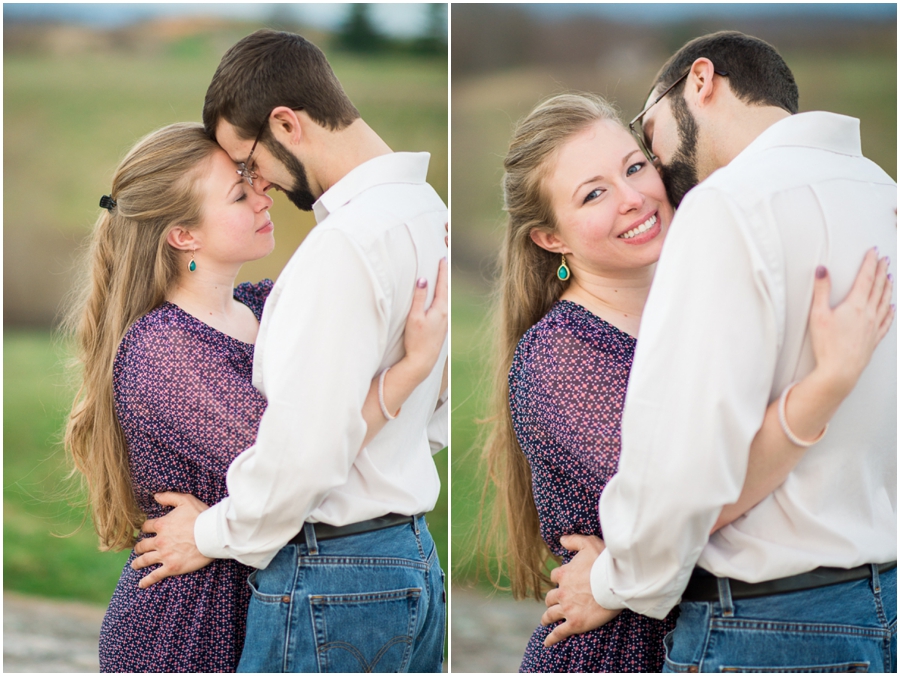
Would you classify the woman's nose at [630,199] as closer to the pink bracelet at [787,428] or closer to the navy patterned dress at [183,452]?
the pink bracelet at [787,428]

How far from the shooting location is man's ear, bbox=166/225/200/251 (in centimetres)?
215

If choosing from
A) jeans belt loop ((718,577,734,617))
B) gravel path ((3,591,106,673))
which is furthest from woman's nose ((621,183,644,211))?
gravel path ((3,591,106,673))

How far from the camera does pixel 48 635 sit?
14.9 ft

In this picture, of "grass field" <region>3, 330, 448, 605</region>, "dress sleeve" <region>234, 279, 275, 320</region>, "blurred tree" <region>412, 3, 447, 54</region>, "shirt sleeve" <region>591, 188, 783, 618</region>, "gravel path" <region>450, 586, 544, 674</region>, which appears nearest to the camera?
"shirt sleeve" <region>591, 188, 783, 618</region>

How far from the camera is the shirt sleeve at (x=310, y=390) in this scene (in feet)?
5.43

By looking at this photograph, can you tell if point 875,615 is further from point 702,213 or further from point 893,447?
point 702,213

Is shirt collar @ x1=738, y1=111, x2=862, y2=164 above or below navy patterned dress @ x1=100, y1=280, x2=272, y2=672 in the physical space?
above

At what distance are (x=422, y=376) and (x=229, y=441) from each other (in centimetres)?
44

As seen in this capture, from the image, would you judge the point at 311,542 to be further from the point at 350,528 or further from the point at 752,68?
the point at 752,68

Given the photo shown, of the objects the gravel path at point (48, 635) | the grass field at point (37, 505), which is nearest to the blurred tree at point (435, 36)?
the gravel path at point (48, 635)

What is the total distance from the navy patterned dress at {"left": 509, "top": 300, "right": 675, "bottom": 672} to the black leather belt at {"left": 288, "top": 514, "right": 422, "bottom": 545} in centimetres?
31

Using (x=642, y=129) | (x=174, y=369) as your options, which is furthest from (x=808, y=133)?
(x=174, y=369)

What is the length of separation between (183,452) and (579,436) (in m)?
0.85

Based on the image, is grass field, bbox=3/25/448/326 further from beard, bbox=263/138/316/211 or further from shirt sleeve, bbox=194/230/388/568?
shirt sleeve, bbox=194/230/388/568
